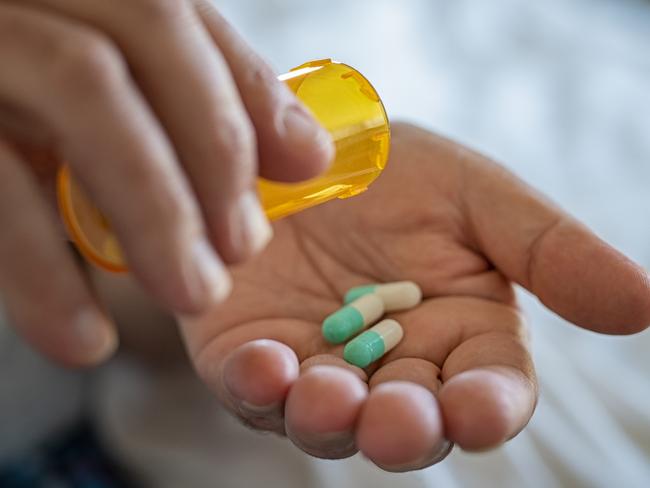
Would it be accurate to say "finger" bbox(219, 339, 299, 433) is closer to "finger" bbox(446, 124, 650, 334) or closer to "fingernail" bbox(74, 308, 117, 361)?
"fingernail" bbox(74, 308, 117, 361)

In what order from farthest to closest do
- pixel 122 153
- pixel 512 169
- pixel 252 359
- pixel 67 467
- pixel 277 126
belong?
pixel 512 169, pixel 67 467, pixel 252 359, pixel 277 126, pixel 122 153

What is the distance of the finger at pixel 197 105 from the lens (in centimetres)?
50

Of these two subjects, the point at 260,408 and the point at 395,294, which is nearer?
the point at 260,408

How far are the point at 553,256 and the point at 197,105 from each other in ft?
1.53

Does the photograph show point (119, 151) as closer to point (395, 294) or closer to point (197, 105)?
point (197, 105)

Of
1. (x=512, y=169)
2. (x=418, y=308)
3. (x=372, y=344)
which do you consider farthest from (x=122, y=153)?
(x=512, y=169)

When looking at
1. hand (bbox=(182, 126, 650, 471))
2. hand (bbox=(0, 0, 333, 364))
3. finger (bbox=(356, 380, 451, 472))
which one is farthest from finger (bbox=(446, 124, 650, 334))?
hand (bbox=(0, 0, 333, 364))

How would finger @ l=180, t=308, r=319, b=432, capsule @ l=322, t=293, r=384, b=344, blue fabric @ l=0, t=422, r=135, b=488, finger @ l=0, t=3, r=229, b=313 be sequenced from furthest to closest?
1. blue fabric @ l=0, t=422, r=135, b=488
2. capsule @ l=322, t=293, r=384, b=344
3. finger @ l=180, t=308, r=319, b=432
4. finger @ l=0, t=3, r=229, b=313

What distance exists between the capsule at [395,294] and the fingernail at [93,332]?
1.38 feet

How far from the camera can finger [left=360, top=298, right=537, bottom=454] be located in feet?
2.00

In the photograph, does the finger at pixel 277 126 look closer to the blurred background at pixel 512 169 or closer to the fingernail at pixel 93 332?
the fingernail at pixel 93 332

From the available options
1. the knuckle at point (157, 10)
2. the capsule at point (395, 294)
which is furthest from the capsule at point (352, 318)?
the knuckle at point (157, 10)

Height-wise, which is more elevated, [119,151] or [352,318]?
[119,151]

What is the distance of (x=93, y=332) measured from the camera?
501mm
